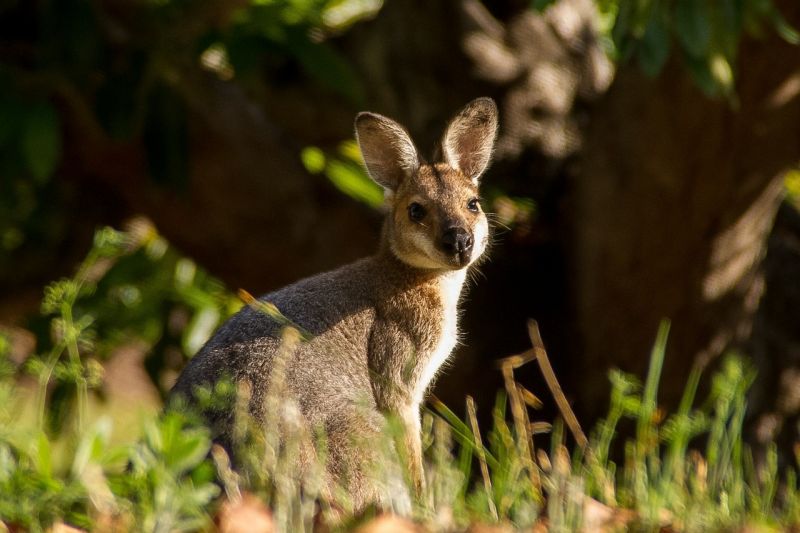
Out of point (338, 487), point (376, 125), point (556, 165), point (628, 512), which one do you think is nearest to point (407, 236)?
point (376, 125)

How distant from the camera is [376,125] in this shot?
6.09 meters

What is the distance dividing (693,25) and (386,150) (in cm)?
173

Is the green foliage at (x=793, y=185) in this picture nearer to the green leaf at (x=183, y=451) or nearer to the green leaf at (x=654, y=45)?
the green leaf at (x=654, y=45)

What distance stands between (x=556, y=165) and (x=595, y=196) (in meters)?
0.68

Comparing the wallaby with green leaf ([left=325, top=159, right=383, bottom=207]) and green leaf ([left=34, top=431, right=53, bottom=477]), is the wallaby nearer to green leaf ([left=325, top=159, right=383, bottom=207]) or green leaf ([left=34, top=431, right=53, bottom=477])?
green leaf ([left=34, top=431, right=53, bottom=477])

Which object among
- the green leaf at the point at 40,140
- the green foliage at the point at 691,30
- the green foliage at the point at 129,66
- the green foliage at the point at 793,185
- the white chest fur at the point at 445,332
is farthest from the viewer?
the green foliage at the point at 793,185

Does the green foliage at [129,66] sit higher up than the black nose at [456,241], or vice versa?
the black nose at [456,241]

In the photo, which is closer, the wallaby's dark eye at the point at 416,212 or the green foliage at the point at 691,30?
the wallaby's dark eye at the point at 416,212

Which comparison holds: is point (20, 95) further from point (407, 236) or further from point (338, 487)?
point (338, 487)

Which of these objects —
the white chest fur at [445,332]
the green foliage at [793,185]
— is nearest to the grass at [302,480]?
the white chest fur at [445,332]

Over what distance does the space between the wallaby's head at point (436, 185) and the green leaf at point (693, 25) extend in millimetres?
1061

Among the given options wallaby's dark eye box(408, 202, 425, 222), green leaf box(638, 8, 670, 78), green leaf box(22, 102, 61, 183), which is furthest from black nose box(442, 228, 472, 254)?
green leaf box(22, 102, 61, 183)

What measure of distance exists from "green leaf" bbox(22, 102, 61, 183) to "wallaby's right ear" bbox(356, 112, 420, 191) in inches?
73.8

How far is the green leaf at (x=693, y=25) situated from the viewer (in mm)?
6145
